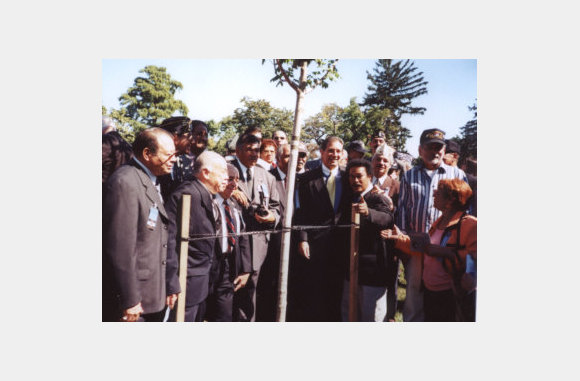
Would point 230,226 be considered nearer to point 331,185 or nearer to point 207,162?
point 207,162

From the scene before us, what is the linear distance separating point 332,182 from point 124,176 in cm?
207

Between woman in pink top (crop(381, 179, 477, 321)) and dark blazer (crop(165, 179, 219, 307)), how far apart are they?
1894mm

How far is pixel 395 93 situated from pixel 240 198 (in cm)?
194

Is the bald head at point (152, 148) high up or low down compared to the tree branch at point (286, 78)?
down

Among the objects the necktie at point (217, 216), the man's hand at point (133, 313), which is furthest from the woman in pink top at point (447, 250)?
the man's hand at point (133, 313)

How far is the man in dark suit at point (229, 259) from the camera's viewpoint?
11.9ft

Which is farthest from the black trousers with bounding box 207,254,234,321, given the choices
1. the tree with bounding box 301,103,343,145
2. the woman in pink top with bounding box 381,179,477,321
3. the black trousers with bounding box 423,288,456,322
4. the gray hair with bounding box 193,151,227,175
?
the black trousers with bounding box 423,288,456,322

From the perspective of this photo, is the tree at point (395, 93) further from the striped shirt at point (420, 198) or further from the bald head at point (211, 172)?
the bald head at point (211, 172)

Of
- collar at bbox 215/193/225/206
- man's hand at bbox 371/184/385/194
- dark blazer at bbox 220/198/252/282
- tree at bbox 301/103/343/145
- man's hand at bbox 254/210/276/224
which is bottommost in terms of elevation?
dark blazer at bbox 220/198/252/282

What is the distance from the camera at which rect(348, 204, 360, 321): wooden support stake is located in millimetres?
4047

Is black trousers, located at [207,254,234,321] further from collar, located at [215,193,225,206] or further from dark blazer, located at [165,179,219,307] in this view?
collar, located at [215,193,225,206]

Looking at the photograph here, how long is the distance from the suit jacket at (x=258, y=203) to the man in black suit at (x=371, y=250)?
0.81 metres

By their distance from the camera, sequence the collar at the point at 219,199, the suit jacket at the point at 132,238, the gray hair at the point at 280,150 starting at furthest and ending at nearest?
the gray hair at the point at 280,150, the collar at the point at 219,199, the suit jacket at the point at 132,238

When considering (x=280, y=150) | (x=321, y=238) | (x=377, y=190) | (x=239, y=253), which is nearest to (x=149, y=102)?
(x=280, y=150)
